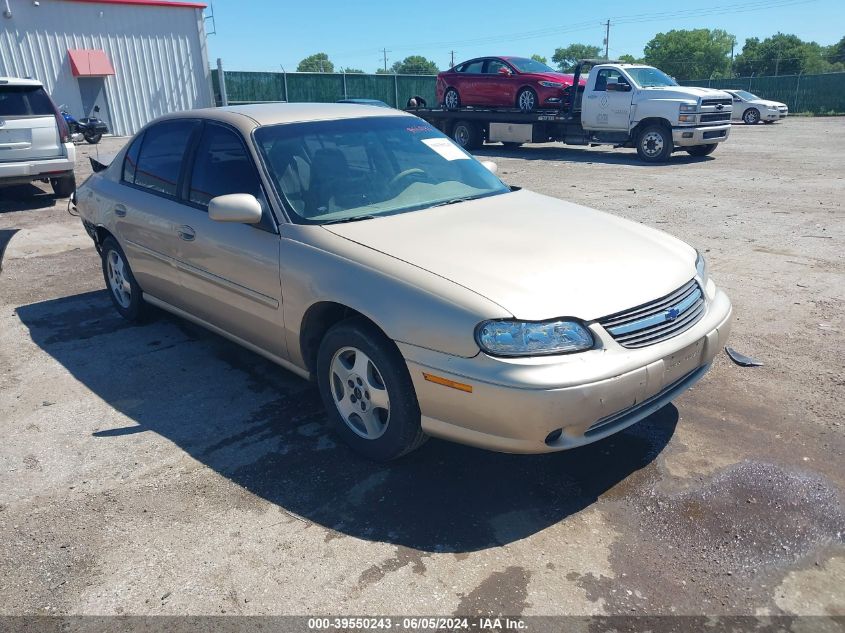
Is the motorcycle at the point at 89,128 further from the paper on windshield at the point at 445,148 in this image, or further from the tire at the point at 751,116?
the tire at the point at 751,116

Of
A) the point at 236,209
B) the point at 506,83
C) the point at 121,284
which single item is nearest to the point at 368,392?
the point at 236,209

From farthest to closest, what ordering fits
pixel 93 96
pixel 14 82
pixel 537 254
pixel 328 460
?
pixel 93 96 < pixel 14 82 < pixel 328 460 < pixel 537 254

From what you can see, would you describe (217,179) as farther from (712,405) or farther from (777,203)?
(777,203)

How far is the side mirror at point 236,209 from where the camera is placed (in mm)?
3619

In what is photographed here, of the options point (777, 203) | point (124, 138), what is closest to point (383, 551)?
point (777, 203)

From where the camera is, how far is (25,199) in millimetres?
11695

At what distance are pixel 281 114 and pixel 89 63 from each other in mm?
24177

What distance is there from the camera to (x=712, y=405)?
4.03 m

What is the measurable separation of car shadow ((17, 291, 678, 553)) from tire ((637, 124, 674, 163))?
1297 cm

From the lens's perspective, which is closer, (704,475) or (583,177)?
(704,475)

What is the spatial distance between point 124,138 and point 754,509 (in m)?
26.0

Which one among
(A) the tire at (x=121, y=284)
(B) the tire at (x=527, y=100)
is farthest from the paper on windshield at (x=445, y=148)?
(B) the tire at (x=527, y=100)

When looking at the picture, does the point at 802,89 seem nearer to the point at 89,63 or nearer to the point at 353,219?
the point at 89,63

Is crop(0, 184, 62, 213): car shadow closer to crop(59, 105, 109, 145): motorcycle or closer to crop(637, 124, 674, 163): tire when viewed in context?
crop(59, 105, 109, 145): motorcycle
